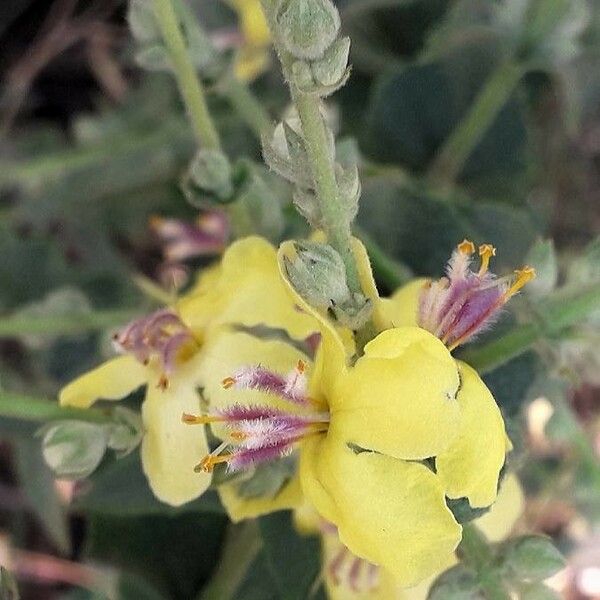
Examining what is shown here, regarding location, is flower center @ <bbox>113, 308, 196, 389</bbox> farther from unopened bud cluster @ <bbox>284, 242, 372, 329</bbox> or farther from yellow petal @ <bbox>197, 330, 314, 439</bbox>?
unopened bud cluster @ <bbox>284, 242, 372, 329</bbox>

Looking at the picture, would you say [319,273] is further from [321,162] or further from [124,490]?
[124,490]

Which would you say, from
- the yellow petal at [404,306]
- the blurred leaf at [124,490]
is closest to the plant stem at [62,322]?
the blurred leaf at [124,490]

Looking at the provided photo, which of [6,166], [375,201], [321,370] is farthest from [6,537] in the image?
[321,370]

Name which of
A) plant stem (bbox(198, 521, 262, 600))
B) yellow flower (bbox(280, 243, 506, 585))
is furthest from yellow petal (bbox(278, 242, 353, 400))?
plant stem (bbox(198, 521, 262, 600))

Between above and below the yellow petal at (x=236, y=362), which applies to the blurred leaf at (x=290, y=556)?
below

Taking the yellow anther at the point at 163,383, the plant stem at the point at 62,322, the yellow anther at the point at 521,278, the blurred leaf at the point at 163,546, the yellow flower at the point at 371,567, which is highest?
the yellow anther at the point at 521,278

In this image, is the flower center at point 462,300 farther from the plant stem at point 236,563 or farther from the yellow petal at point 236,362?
the plant stem at point 236,563
